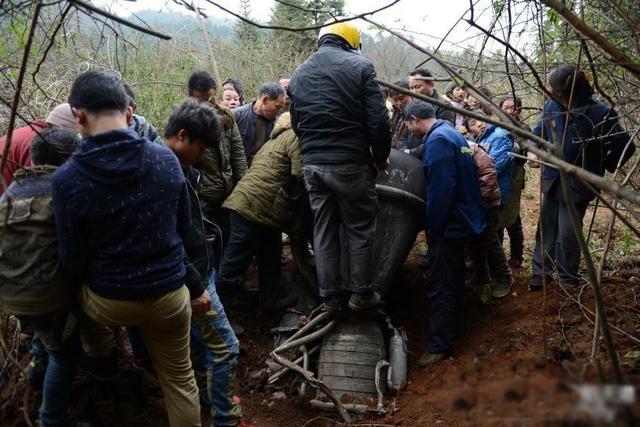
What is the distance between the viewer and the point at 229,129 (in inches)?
176

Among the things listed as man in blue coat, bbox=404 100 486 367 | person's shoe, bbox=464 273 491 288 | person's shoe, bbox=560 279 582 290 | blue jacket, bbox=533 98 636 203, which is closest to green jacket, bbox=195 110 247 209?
man in blue coat, bbox=404 100 486 367

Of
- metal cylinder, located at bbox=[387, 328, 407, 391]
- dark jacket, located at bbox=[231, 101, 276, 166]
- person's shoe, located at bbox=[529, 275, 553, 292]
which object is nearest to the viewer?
metal cylinder, located at bbox=[387, 328, 407, 391]

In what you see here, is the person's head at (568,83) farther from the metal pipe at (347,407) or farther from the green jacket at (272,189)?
the metal pipe at (347,407)

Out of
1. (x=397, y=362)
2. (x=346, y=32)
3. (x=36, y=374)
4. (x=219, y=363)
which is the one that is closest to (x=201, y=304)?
(x=219, y=363)

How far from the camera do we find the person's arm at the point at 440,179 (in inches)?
149

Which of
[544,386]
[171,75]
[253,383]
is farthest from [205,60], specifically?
[544,386]

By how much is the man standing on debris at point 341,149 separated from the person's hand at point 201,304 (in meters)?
1.30

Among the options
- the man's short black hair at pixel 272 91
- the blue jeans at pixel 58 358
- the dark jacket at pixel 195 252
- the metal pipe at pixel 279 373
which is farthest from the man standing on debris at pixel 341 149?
the blue jeans at pixel 58 358

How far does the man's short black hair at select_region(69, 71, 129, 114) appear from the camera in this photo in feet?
6.91

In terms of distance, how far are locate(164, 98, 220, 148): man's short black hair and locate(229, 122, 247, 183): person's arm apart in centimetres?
176

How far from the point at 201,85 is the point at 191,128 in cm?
178

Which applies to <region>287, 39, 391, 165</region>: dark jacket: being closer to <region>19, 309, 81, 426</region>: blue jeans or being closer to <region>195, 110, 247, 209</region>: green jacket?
<region>195, 110, 247, 209</region>: green jacket

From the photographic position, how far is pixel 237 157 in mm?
4617

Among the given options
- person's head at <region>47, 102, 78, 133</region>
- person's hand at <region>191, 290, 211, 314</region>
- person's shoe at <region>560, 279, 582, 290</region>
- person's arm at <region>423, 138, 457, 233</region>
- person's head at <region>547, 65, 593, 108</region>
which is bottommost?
person's shoe at <region>560, 279, 582, 290</region>
